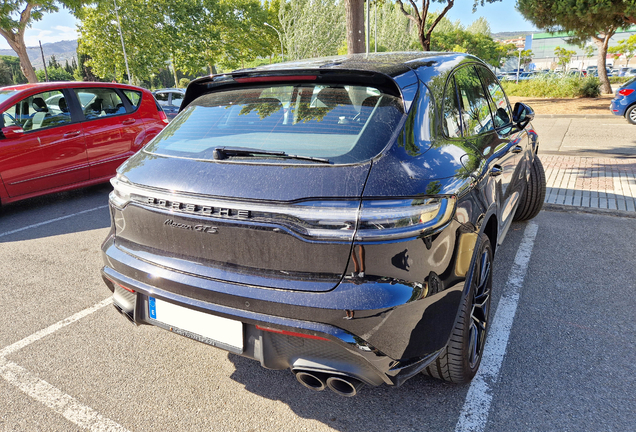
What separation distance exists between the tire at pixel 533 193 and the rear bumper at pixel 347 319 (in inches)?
121

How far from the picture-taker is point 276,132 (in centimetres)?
210

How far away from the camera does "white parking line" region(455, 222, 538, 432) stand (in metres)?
2.14

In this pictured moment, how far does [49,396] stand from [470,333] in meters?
2.25

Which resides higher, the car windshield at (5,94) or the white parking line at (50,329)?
the car windshield at (5,94)

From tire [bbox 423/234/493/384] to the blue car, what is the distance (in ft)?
41.9

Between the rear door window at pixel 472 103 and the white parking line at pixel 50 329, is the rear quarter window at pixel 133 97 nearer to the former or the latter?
the white parking line at pixel 50 329

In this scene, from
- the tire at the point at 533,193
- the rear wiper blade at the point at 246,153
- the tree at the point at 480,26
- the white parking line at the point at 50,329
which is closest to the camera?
the rear wiper blade at the point at 246,153

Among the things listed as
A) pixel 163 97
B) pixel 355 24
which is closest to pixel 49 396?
pixel 355 24

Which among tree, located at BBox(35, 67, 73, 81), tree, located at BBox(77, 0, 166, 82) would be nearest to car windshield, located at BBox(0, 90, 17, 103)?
tree, located at BBox(77, 0, 166, 82)

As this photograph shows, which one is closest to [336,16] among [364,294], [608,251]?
[608,251]

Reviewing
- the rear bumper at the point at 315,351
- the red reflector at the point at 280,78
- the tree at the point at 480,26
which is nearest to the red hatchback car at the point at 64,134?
the red reflector at the point at 280,78

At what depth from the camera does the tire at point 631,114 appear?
12328 mm

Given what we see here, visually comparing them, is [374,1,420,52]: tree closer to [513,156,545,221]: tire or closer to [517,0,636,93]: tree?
[517,0,636,93]: tree

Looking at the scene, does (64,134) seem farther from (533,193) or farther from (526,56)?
(526,56)
